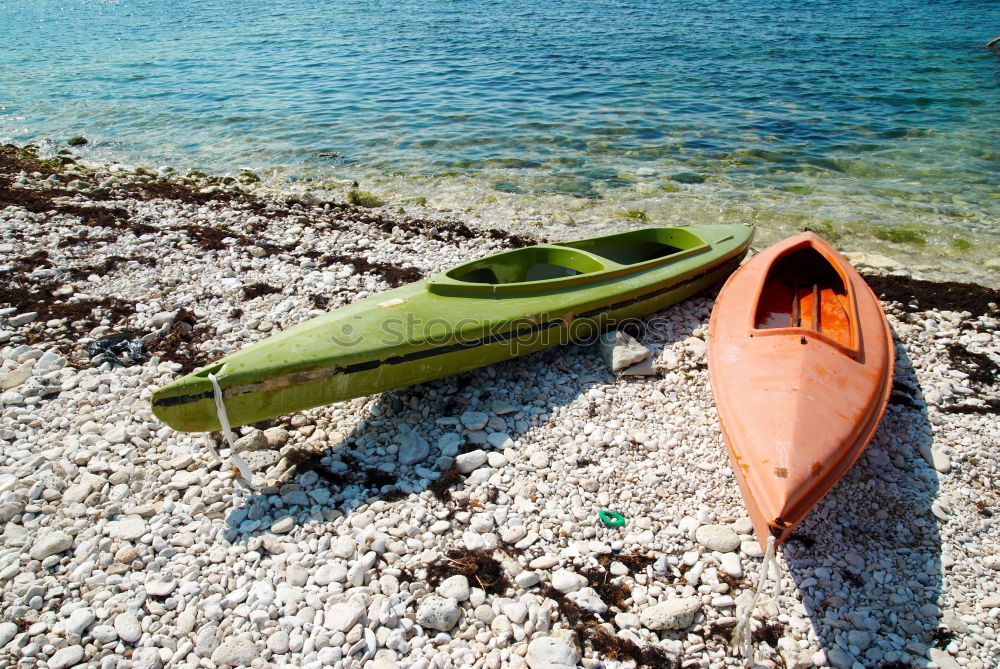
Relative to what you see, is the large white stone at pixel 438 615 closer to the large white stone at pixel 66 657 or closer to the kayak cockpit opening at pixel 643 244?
the large white stone at pixel 66 657

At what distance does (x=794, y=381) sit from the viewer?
4242 millimetres

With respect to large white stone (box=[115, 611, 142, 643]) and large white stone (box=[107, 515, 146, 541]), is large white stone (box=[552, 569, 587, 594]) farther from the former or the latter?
large white stone (box=[107, 515, 146, 541])

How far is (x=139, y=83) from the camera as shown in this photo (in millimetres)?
18531

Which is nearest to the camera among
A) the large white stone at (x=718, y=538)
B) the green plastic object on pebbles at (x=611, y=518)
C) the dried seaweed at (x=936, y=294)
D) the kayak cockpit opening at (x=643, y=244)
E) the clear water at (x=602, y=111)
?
the large white stone at (x=718, y=538)

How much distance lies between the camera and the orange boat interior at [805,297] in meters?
5.91


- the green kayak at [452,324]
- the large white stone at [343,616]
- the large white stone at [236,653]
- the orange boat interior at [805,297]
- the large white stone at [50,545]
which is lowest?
the large white stone at [236,653]

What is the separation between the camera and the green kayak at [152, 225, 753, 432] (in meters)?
4.29

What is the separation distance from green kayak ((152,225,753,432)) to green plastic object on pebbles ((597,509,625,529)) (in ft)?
5.77

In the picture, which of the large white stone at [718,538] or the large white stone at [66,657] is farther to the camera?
the large white stone at [718,538]

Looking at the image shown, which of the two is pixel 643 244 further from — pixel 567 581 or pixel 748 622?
pixel 748 622

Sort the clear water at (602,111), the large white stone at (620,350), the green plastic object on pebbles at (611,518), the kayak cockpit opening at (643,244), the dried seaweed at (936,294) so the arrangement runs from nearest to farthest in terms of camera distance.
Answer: the green plastic object on pebbles at (611,518)
the large white stone at (620,350)
the dried seaweed at (936,294)
the kayak cockpit opening at (643,244)
the clear water at (602,111)

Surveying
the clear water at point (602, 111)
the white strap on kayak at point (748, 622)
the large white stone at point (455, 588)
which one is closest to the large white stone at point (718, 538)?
the white strap on kayak at point (748, 622)

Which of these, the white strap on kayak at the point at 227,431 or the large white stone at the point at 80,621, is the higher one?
the white strap on kayak at the point at 227,431

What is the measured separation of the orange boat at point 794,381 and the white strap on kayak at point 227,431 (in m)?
3.40
